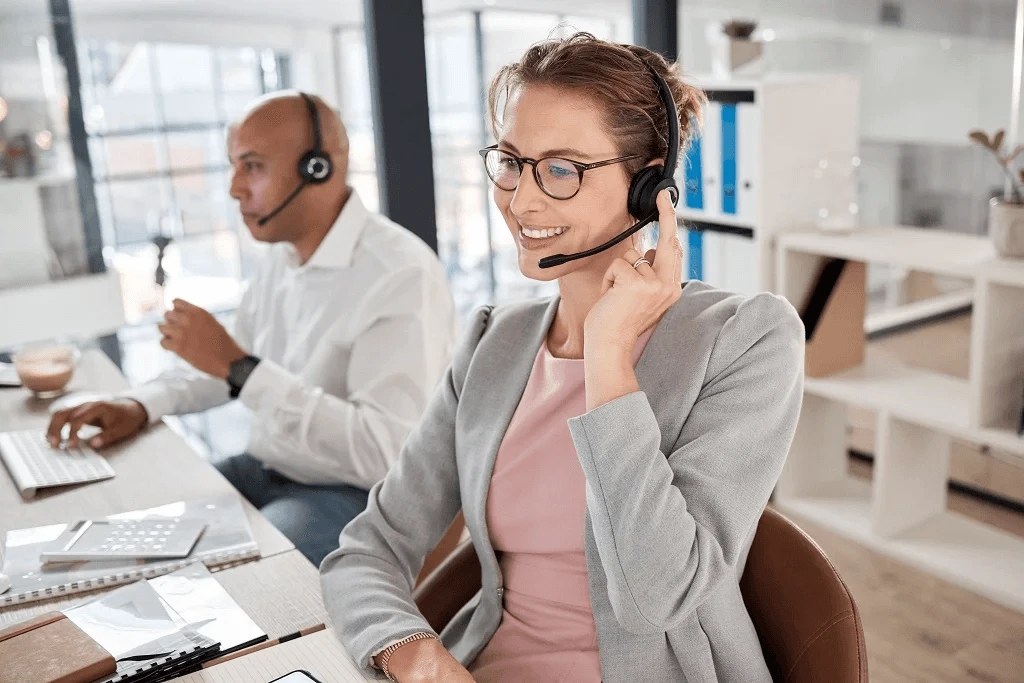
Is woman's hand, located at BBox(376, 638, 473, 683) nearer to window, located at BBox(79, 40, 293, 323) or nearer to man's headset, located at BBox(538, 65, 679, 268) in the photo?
man's headset, located at BBox(538, 65, 679, 268)

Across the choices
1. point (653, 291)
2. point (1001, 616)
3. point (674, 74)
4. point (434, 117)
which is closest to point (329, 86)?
point (434, 117)

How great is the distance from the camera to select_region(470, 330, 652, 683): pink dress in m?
1.19

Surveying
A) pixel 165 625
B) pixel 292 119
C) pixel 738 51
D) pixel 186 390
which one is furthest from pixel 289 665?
pixel 738 51

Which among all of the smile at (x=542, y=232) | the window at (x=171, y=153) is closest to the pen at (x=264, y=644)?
the smile at (x=542, y=232)

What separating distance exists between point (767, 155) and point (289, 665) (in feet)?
6.99

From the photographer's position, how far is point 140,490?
152 centimetres

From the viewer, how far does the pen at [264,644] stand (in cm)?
103

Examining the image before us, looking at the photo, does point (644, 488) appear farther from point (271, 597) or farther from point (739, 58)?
point (739, 58)

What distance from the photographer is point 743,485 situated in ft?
3.41

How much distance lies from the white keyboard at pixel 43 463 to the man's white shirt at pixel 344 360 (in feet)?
0.64

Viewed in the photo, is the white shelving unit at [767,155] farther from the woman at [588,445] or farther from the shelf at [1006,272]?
the woman at [588,445]

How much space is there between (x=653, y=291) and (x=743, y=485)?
0.80ft

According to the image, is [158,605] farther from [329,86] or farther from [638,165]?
[329,86]

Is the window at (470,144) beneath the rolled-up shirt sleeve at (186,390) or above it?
above
